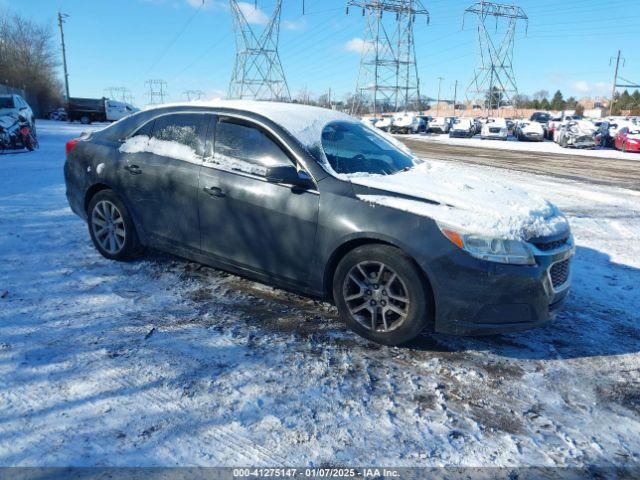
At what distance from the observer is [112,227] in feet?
15.6

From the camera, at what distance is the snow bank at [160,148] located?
4.18 m

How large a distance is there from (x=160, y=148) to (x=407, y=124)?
40.9 metres

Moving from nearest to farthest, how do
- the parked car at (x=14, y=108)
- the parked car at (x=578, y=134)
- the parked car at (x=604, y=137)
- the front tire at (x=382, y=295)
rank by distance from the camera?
the front tire at (x=382, y=295)
the parked car at (x=14, y=108)
the parked car at (x=578, y=134)
the parked car at (x=604, y=137)

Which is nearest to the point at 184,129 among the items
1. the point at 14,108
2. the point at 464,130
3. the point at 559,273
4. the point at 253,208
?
the point at 253,208

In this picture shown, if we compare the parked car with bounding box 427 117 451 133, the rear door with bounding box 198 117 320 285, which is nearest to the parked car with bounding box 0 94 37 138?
the rear door with bounding box 198 117 320 285

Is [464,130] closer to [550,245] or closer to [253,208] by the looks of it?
[550,245]

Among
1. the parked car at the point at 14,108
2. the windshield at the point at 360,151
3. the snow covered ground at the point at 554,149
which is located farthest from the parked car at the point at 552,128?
the windshield at the point at 360,151

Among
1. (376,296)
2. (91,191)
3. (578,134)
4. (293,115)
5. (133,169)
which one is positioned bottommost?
(376,296)

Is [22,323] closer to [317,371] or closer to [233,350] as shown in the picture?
[233,350]

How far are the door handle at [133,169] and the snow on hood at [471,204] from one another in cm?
212

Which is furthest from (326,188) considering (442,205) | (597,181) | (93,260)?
(597,181)

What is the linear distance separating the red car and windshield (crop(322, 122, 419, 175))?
2362 cm

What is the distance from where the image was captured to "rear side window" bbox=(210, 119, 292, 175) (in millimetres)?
3773

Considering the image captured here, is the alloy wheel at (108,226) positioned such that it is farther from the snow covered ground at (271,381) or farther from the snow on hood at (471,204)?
the snow on hood at (471,204)
